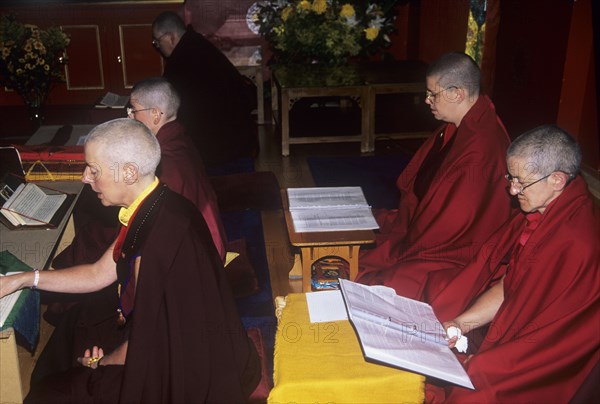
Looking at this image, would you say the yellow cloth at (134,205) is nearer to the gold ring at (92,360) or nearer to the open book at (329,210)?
the gold ring at (92,360)

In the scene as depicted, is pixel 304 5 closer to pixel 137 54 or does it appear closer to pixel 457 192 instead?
pixel 137 54

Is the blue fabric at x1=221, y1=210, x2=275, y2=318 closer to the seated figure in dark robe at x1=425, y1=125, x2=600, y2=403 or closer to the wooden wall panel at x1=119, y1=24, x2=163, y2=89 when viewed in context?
the seated figure in dark robe at x1=425, y1=125, x2=600, y2=403

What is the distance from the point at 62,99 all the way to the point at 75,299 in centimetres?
594

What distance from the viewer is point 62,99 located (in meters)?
8.95

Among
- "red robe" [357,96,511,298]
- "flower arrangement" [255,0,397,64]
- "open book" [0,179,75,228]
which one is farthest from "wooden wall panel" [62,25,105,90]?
"red robe" [357,96,511,298]

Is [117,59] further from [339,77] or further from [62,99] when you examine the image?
[339,77]

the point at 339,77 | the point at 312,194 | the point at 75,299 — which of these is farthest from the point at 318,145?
the point at 75,299

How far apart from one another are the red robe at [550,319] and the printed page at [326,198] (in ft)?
4.08

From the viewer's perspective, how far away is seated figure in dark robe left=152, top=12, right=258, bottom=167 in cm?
620

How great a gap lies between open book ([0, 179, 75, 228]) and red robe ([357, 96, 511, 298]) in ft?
5.48

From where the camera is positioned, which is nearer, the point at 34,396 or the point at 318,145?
the point at 34,396

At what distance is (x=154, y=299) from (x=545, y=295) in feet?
4.60

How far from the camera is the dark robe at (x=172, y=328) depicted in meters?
2.42

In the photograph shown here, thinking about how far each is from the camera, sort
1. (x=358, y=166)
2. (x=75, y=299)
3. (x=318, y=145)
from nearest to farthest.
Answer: (x=75, y=299) → (x=358, y=166) → (x=318, y=145)
